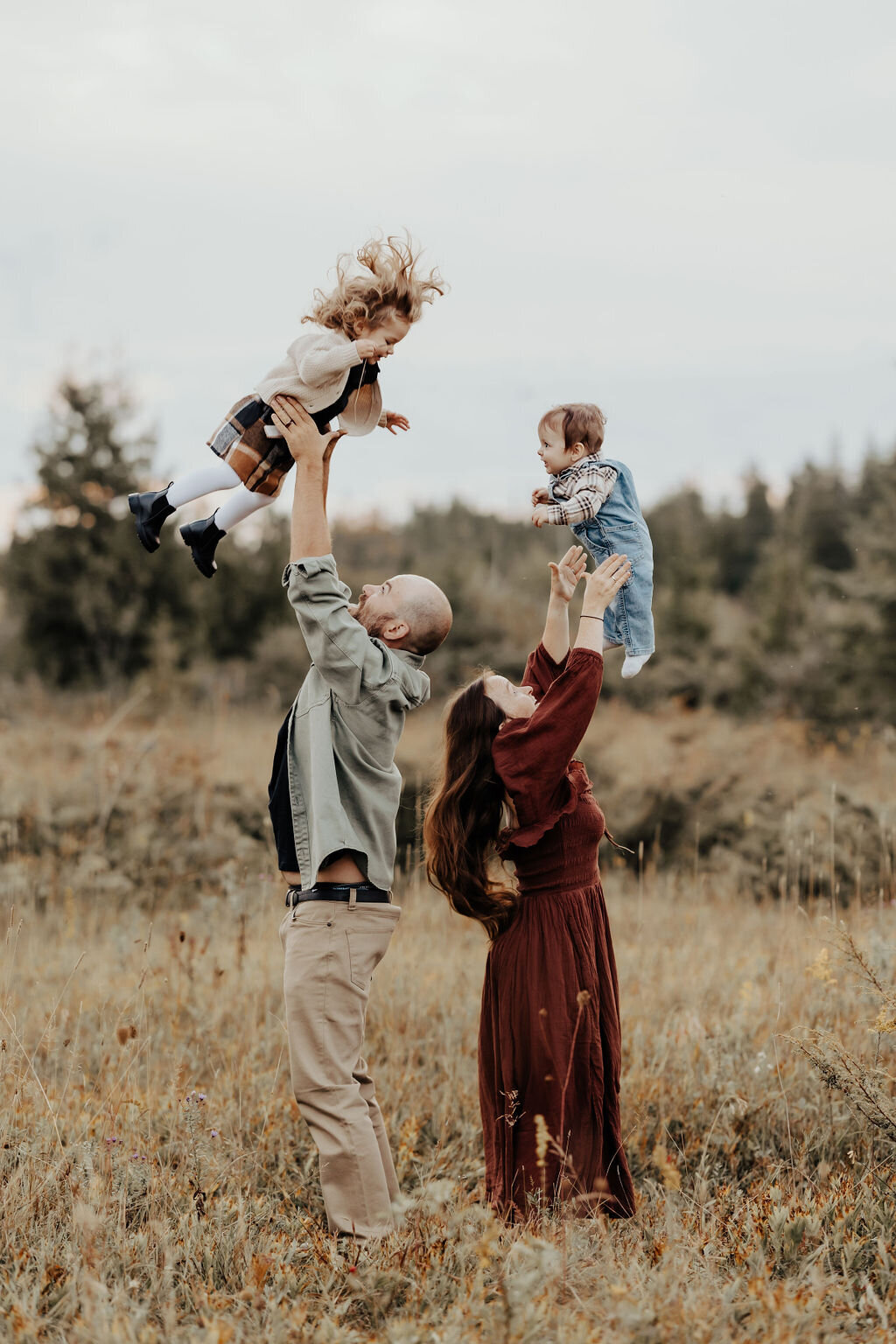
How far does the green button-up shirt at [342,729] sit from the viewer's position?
3168mm

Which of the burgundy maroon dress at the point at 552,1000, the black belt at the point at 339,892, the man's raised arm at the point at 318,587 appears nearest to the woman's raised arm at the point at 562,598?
the burgundy maroon dress at the point at 552,1000

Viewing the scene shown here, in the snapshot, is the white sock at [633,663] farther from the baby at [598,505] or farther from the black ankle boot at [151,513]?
the black ankle boot at [151,513]

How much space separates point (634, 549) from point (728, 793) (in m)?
7.63

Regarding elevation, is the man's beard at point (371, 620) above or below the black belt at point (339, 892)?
above

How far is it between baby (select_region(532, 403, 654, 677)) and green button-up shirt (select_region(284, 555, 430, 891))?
2.17 feet

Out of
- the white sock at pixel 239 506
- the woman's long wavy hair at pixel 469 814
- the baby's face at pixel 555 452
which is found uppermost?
the baby's face at pixel 555 452

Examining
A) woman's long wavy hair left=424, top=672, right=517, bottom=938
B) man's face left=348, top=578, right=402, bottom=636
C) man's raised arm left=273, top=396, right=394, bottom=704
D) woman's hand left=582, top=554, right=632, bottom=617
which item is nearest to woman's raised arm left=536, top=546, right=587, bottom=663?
woman's hand left=582, top=554, right=632, bottom=617

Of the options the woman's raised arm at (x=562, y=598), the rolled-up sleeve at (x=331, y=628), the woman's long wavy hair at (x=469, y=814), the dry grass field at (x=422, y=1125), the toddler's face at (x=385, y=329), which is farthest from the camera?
the woman's raised arm at (x=562, y=598)

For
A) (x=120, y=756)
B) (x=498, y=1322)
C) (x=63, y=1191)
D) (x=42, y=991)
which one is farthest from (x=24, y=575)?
(x=498, y=1322)

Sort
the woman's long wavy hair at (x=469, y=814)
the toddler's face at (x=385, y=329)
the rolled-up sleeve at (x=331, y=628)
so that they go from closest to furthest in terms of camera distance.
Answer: the rolled-up sleeve at (x=331, y=628)
the toddler's face at (x=385, y=329)
the woman's long wavy hair at (x=469, y=814)

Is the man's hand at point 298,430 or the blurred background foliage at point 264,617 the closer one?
the man's hand at point 298,430

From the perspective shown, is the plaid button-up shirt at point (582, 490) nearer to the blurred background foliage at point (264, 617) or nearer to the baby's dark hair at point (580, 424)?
the baby's dark hair at point (580, 424)

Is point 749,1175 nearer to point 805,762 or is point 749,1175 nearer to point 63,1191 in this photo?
point 63,1191

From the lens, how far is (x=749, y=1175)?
405 cm
